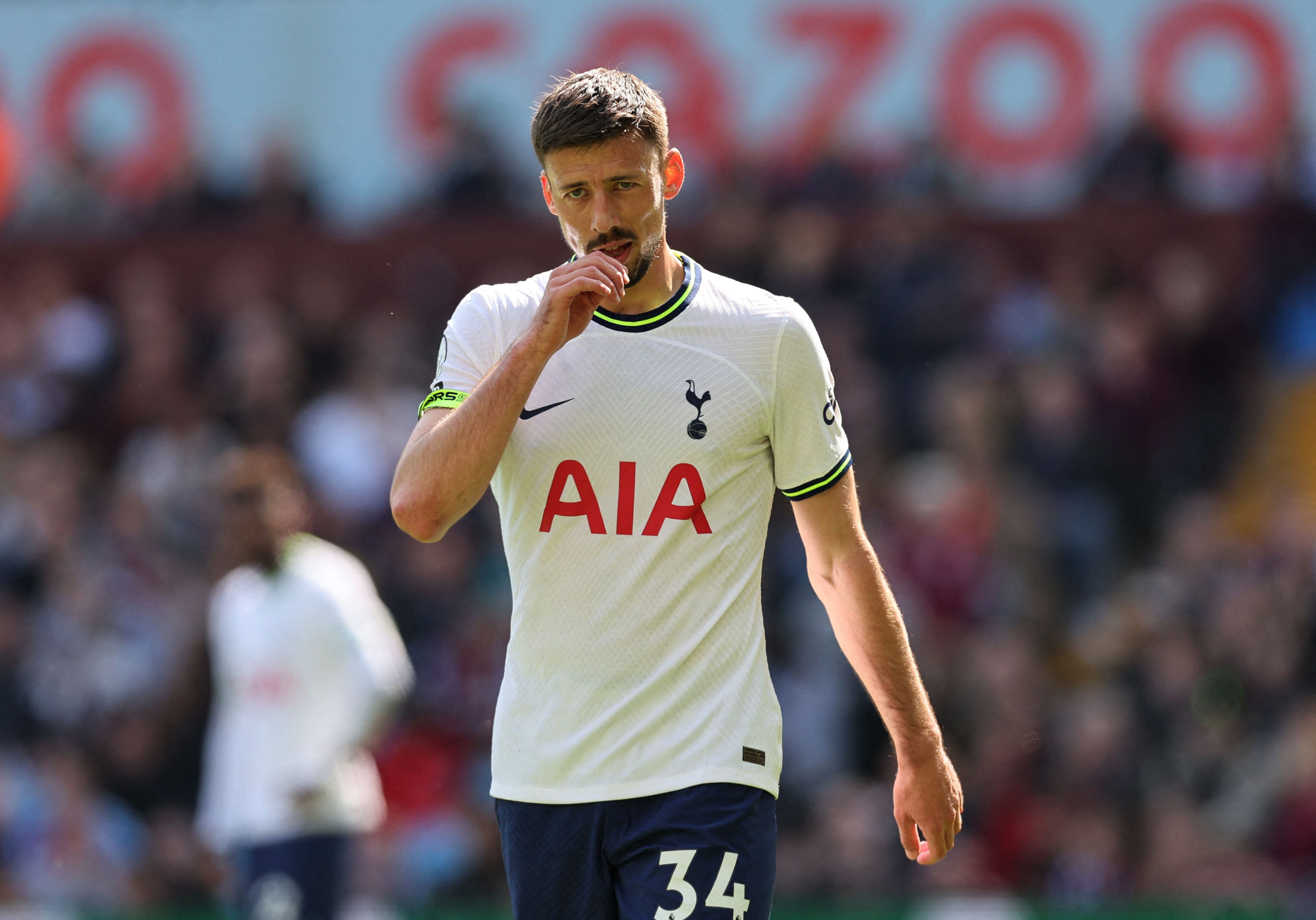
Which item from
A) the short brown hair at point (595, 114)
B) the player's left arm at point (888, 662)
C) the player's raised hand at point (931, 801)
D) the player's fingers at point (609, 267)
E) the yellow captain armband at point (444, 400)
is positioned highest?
the short brown hair at point (595, 114)

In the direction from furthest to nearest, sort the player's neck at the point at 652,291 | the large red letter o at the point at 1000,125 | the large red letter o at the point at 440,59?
1. the large red letter o at the point at 440,59
2. the large red letter o at the point at 1000,125
3. the player's neck at the point at 652,291

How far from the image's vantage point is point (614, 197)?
3.95 metres

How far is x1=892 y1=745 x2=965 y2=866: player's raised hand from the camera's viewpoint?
13.6 ft

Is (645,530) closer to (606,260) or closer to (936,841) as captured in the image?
(606,260)

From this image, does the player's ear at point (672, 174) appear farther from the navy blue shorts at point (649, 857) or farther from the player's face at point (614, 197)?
the navy blue shorts at point (649, 857)

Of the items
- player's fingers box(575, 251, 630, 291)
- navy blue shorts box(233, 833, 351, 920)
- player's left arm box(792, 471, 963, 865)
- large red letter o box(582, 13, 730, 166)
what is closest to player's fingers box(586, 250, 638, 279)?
player's fingers box(575, 251, 630, 291)

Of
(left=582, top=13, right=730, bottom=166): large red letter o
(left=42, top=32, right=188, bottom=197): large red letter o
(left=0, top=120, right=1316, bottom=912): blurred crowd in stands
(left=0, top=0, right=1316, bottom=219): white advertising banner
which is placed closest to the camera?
(left=0, top=120, right=1316, bottom=912): blurred crowd in stands

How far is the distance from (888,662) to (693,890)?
668 mm

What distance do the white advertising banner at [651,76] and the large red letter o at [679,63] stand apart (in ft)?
0.05

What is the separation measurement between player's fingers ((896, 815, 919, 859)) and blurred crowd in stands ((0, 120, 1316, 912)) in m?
5.05

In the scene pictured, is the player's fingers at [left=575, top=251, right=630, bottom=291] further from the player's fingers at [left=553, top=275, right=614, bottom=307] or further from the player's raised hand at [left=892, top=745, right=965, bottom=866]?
the player's raised hand at [left=892, top=745, right=965, bottom=866]

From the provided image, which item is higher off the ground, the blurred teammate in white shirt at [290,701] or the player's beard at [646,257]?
the player's beard at [646,257]

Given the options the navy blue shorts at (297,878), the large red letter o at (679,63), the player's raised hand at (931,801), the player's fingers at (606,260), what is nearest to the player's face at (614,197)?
the player's fingers at (606,260)

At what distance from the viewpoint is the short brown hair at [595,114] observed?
12.8 feet
